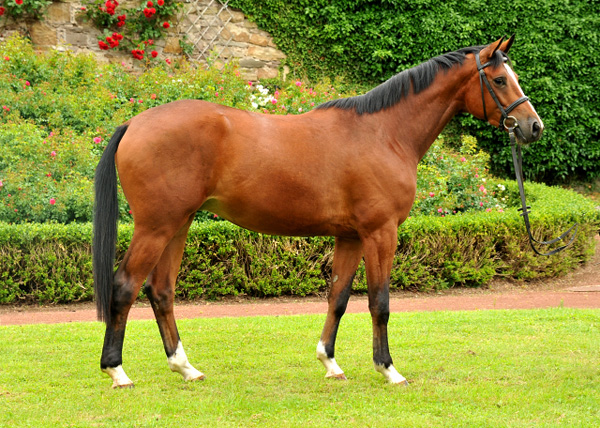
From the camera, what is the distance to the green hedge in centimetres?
711

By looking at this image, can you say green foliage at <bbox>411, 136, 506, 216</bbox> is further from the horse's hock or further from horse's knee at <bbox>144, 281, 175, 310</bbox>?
horse's knee at <bbox>144, 281, 175, 310</bbox>

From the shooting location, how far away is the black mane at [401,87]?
4.74 m

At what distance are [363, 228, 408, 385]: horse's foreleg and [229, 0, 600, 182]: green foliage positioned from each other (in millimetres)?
10248

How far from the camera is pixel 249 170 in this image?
4.32 metres

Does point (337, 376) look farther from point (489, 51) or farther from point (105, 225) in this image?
point (489, 51)

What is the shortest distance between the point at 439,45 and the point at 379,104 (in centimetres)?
998

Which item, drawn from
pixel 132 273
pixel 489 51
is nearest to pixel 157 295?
pixel 132 273

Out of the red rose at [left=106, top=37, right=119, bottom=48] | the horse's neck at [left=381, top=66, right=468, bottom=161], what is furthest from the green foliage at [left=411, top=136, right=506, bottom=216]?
the red rose at [left=106, top=37, right=119, bottom=48]

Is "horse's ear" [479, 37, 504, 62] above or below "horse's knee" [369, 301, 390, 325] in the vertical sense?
above

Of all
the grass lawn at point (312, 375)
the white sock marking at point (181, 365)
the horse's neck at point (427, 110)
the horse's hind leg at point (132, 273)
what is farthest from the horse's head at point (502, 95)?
the white sock marking at point (181, 365)

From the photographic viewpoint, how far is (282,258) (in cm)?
766

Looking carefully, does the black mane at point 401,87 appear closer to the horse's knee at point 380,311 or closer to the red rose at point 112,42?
the horse's knee at point 380,311

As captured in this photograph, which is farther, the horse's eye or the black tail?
the horse's eye

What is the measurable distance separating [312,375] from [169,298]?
120 cm
